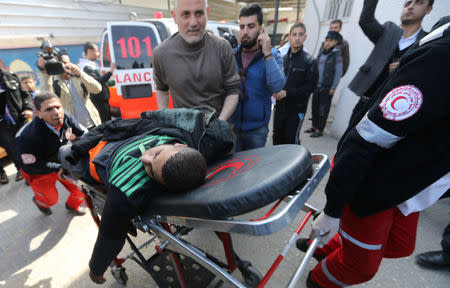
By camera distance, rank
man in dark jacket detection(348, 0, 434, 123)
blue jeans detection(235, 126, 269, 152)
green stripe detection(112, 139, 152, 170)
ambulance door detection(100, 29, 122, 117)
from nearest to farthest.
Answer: green stripe detection(112, 139, 152, 170) < man in dark jacket detection(348, 0, 434, 123) < blue jeans detection(235, 126, 269, 152) < ambulance door detection(100, 29, 122, 117)

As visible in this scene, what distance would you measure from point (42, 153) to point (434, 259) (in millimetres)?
3665

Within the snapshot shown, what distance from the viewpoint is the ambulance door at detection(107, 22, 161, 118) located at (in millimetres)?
3281

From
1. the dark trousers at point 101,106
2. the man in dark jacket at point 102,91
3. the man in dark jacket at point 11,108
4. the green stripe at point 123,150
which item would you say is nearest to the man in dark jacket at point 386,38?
the green stripe at point 123,150

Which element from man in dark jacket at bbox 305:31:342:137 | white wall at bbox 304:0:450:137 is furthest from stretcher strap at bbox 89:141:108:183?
man in dark jacket at bbox 305:31:342:137

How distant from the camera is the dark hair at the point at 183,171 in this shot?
36.3 inches

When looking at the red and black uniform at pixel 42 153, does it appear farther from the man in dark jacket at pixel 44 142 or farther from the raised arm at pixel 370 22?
the raised arm at pixel 370 22

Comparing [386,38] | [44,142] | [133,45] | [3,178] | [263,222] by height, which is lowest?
[3,178]

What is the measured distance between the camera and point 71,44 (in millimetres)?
6426

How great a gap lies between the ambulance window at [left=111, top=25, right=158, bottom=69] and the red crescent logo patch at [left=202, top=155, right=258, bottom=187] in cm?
290

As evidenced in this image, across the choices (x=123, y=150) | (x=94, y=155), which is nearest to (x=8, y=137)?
(x=94, y=155)

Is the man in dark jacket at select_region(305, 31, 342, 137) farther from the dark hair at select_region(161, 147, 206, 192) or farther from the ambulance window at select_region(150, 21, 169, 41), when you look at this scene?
the dark hair at select_region(161, 147, 206, 192)

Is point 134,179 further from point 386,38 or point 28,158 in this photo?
point 386,38

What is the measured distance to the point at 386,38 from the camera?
89.1 inches

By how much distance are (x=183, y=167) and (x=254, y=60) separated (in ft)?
5.10
